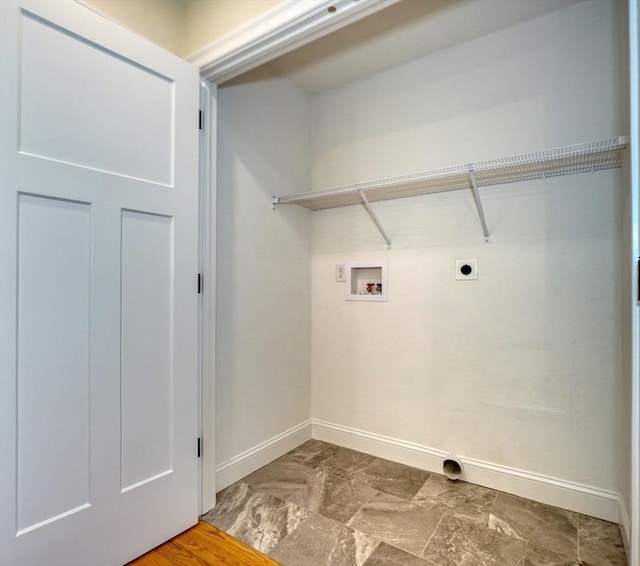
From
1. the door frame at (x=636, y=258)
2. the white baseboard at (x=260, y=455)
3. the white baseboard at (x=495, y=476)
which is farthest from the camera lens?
the white baseboard at (x=260, y=455)

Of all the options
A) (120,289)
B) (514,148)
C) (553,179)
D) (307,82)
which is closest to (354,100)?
(307,82)

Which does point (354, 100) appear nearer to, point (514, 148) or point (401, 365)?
point (514, 148)

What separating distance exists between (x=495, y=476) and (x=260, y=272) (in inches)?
70.2

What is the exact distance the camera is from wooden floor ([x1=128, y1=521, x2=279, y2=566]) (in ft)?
4.94

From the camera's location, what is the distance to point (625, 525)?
5.19ft

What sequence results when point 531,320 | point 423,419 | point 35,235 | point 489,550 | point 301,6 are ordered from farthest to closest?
1. point 423,419
2. point 531,320
3. point 489,550
4. point 301,6
5. point 35,235

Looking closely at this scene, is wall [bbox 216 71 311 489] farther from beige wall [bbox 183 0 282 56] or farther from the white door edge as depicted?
beige wall [bbox 183 0 282 56]

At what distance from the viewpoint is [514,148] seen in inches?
79.1

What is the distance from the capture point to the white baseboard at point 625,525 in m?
1.51

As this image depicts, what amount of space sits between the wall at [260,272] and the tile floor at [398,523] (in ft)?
1.06

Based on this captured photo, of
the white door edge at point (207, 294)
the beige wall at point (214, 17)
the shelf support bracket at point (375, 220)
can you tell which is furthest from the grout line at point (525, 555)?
the beige wall at point (214, 17)

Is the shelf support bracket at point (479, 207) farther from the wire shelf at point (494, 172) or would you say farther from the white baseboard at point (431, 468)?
the white baseboard at point (431, 468)

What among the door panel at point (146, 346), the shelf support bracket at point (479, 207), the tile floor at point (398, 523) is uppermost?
the shelf support bracket at point (479, 207)

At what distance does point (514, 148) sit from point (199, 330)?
6.33 feet
